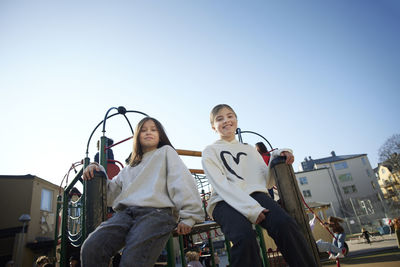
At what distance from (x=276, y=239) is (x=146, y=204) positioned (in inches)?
37.6

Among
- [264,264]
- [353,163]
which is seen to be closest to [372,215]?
[353,163]

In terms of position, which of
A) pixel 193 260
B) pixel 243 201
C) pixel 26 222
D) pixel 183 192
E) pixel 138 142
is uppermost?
pixel 26 222

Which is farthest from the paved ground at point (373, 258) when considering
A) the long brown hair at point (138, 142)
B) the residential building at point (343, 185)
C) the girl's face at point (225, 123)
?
the residential building at point (343, 185)

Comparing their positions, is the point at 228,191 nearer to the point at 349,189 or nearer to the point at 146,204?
the point at 146,204

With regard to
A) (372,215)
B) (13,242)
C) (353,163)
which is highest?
(353,163)

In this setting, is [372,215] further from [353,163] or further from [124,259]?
[124,259]

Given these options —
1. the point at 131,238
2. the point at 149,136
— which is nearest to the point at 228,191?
the point at 131,238

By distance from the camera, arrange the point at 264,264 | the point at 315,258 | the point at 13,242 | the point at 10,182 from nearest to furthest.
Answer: the point at 315,258, the point at 264,264, the point at 13,242, the point at 10,182

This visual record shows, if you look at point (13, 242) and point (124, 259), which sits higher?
point (13, 242)

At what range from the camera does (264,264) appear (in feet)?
9.16

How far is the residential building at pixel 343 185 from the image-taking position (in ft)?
122

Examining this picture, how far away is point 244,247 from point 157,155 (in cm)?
106

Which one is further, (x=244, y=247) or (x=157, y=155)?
(x=157, y=155)

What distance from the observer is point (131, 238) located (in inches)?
61.5
